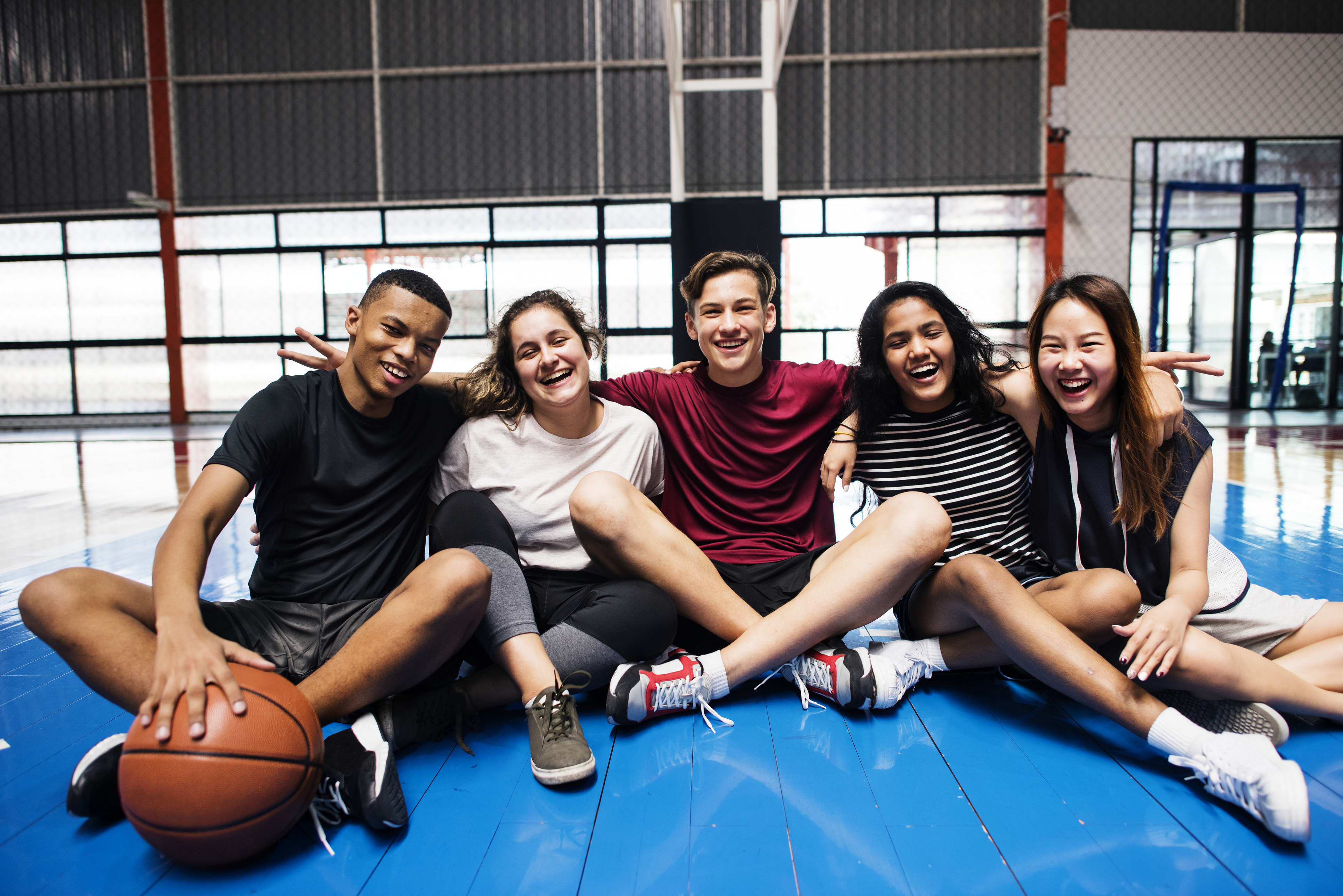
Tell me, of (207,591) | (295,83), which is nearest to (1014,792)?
(207,591)

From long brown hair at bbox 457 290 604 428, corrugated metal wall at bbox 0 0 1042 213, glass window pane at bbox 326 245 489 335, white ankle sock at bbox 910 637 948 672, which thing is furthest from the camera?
glass window pane at bbox 326 245 489 335

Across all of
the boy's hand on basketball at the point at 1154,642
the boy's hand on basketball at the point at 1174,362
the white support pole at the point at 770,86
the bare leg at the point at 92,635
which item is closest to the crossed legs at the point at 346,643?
the bare leg at the point at 92,635

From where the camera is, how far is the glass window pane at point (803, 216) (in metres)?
7.66

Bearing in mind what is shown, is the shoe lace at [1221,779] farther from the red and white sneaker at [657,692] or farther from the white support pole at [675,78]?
the white support pole at [675,78]

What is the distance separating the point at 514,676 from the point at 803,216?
720 cm

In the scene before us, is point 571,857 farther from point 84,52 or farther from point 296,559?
point 84,52

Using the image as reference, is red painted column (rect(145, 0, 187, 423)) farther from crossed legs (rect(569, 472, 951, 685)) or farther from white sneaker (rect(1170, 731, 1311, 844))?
white sneaker (rect(1170, 731, 1311, 844))

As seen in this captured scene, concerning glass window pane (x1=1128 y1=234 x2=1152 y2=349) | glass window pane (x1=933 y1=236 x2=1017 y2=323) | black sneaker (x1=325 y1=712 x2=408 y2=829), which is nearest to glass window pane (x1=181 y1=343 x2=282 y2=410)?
glass window pane (x1=933 y1=236 x2=1017 y2=323)

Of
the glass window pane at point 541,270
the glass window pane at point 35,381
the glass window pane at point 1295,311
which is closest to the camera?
the glass window pane at point 1295,311

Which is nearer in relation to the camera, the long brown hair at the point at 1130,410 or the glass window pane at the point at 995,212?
the long brown hair at the point at 1130,410

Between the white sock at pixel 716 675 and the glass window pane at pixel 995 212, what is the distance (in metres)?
7.21

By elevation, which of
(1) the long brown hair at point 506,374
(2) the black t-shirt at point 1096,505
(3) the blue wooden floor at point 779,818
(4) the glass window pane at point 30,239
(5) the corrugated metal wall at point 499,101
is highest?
(5) the corrugated metal wall at point 499,101

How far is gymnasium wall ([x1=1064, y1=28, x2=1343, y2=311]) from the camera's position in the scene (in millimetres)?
7348

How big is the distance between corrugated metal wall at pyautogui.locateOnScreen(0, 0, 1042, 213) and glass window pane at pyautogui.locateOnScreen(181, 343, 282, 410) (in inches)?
60.6
